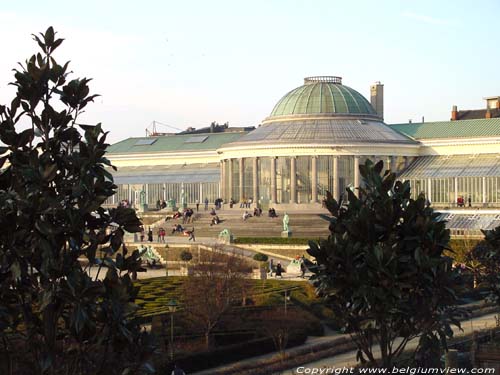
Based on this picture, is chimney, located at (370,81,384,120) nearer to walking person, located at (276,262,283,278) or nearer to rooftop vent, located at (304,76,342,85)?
rooftop vent, located at (304,76,342,85)

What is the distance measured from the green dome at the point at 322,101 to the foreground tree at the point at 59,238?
287 feet

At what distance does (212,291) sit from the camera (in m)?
41.2

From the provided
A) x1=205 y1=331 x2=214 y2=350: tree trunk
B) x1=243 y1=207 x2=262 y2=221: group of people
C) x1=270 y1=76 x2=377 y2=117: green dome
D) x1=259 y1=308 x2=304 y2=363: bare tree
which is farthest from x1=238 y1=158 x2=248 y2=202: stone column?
x1=205 y1=331 x2=214 y2=350: tree trunk

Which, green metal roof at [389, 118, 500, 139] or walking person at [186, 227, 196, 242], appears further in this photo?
green metal roof at [389, 118, 500, 139]

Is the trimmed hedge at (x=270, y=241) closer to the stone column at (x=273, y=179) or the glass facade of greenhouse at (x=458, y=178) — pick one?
the glass facade of greenhouse at (x=458, y=178)

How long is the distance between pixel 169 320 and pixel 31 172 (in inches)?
1053

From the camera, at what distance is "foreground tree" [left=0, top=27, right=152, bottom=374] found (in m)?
13.1

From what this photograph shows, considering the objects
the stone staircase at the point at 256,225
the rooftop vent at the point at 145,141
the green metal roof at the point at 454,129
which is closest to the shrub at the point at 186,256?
Answer: the stone staircase at the point at 256,225

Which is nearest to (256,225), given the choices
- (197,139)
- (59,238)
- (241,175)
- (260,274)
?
(241,175)

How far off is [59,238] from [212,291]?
28.0m

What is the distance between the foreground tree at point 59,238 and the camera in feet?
43.1

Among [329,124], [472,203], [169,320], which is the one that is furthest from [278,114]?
[169,320]

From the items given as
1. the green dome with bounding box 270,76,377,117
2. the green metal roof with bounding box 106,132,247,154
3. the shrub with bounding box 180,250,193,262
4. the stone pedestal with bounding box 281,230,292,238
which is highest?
the green dome with bounding box 270,76,377,117

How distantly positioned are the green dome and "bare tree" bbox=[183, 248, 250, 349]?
53.2 metres
